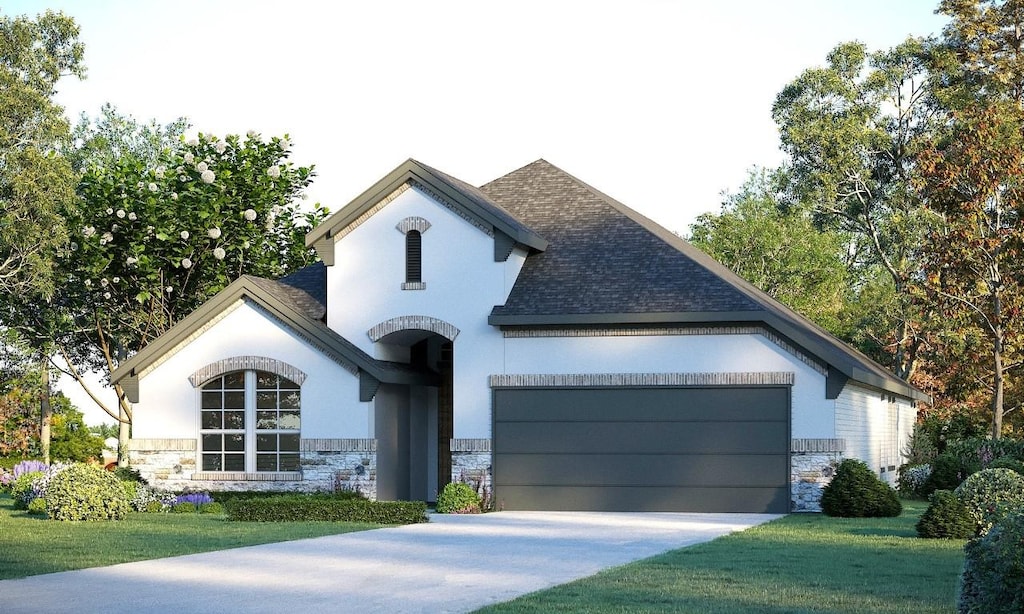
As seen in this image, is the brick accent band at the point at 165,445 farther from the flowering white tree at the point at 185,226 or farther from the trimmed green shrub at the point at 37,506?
the flowering white tree at the point at 185,226

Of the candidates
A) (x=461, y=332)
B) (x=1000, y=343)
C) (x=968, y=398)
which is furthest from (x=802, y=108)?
(x=461, y=332)

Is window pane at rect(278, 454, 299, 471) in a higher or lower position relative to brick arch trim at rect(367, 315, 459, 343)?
lower

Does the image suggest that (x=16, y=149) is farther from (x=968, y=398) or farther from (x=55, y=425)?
(x=968, y=398)

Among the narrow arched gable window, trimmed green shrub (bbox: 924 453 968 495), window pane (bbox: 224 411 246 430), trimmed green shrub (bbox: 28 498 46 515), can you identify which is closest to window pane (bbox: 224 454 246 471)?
window pane (bbox: 224 411 246 430)

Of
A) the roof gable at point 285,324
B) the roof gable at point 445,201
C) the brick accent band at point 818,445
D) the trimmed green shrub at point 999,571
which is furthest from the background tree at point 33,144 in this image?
the trimmed green shrub at point 999,571

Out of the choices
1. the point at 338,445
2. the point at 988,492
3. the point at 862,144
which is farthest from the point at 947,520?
the point at 862,144

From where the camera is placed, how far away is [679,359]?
26.6m

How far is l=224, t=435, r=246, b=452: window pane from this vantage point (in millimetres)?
28239

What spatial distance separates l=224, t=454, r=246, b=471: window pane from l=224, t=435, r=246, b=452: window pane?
0.46 ft

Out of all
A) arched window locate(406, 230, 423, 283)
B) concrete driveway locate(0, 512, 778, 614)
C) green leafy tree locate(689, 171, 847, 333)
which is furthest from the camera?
green leafy tree locate(689, 171, 847, 333)

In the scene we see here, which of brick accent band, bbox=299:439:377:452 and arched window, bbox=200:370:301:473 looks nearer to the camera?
brick accent band, bbox=299:439:377:452

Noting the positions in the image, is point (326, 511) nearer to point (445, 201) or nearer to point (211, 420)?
point (211, 420)

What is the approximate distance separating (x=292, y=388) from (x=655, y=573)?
15.1 m

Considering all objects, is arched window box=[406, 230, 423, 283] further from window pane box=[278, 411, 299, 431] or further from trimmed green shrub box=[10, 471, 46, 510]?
trimmed green shrub box=[10, 471, 46, 510]
